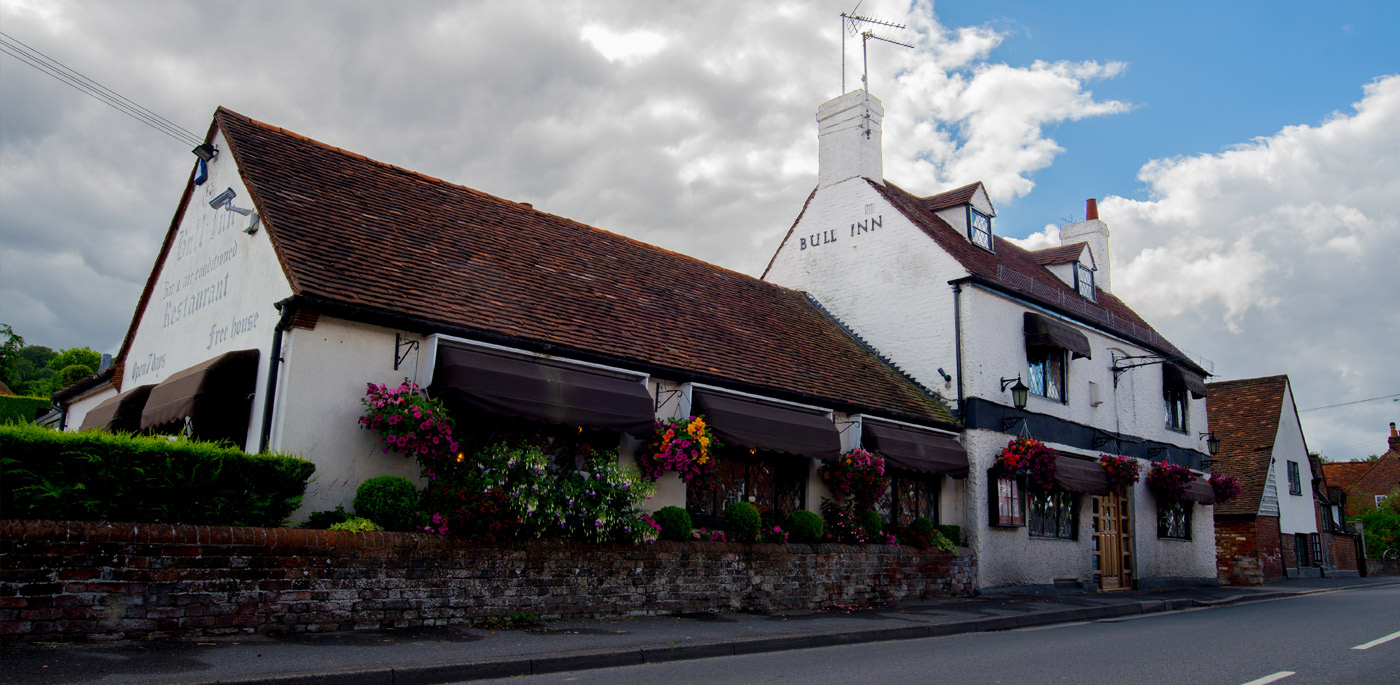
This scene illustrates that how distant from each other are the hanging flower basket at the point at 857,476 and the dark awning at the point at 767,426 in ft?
1.84

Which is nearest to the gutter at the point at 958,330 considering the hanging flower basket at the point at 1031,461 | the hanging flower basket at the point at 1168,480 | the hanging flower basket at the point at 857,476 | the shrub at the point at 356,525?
the hanging flower basket at the point at 1031,461

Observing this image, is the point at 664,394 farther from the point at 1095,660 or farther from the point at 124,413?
the point at 124,413

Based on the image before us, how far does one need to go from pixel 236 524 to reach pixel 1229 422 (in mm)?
33607

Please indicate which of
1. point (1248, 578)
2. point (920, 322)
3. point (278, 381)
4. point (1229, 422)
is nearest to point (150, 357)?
point (278, 381)

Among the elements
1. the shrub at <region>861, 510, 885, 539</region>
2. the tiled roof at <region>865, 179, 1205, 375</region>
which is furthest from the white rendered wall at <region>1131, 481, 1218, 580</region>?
the shrub at <region>861, 510, 885, 539</region>

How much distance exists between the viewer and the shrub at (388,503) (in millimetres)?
9836

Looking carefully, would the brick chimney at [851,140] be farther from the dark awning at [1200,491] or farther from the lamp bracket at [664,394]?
the dark awning at [1200,491]

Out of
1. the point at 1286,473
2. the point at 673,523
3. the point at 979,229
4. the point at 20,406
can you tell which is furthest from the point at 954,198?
the point at 20,406

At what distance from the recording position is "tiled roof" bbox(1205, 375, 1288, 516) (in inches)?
1133

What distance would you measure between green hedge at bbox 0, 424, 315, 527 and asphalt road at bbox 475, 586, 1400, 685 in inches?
135

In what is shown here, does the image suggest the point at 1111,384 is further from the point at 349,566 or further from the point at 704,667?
the point at 349,566

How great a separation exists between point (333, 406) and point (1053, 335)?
49.2 feet

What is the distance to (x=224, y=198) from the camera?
12.9 m

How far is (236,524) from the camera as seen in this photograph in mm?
8828
